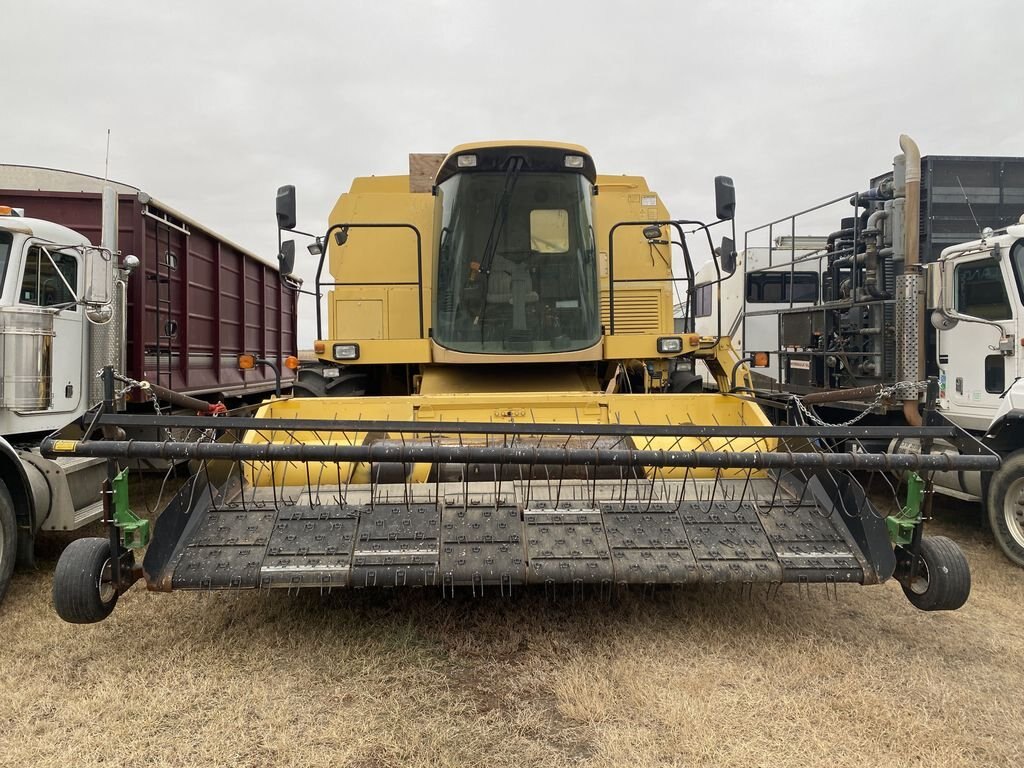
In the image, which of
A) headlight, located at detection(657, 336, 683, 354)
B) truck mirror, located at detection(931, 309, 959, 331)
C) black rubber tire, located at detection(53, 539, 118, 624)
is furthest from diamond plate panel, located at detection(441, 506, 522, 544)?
truck mirror, located at detection(931, 309, 959, 331)

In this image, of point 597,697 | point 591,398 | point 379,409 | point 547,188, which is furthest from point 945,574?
point 547,188

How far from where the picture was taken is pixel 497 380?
509 centimetres

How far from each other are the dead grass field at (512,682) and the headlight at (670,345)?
1.75m

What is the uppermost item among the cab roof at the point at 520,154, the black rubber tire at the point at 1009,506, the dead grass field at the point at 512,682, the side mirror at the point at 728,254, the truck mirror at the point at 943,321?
the cab roof at the point at 520,154

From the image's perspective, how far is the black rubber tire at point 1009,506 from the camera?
480 cm

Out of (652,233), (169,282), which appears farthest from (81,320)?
→ (652,233)

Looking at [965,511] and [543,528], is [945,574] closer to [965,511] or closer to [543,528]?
[543,528]

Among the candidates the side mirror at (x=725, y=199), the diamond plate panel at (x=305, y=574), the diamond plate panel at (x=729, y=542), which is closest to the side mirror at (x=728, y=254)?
the side mirror at (x=725, y=199)

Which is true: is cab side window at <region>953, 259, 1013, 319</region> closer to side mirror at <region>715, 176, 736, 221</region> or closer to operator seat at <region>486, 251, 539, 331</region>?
side mirror at <region>715, 176, 736, 221</region>

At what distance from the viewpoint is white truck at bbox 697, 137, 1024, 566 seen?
5.10 m

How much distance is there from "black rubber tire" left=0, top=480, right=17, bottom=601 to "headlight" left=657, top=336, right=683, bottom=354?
4.24m

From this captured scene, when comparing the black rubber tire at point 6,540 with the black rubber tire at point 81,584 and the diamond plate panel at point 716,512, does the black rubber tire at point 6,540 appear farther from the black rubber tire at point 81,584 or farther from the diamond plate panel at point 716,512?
the diamond plate panel at point 716,512

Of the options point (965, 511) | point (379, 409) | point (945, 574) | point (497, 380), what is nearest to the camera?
point (945, 574)

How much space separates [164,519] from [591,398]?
2.42 meters
